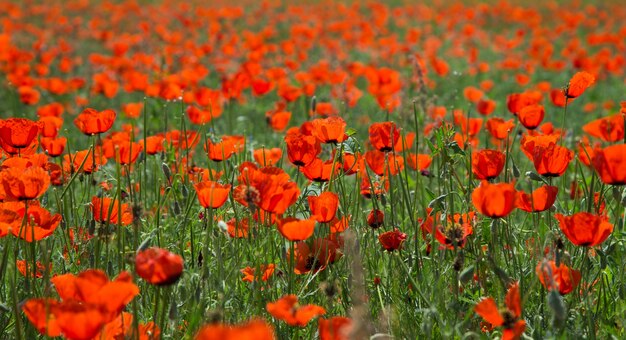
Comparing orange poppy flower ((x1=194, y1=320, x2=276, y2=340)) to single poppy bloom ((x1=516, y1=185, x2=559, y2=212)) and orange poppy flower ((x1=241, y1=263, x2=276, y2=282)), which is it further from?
single poppy bloom ((x1=516, y1=185, x2=559, y2=212))

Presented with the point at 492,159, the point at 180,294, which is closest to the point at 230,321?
the point at 180,294

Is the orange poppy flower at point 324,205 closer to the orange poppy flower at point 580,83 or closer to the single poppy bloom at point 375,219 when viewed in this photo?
the single poppy bloom at point 375,219

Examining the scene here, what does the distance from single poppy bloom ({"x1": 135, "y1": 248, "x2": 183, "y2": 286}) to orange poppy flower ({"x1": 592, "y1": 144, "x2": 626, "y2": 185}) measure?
3.31 feet

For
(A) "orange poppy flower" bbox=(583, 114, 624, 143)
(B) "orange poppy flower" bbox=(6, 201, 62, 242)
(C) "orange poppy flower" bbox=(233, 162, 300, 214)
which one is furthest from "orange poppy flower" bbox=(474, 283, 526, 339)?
(A) "orange poppy flower" bbox=(583, 114, 624, 143)

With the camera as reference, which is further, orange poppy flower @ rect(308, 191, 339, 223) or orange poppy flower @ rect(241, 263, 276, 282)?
orange poppy flower @ rect(241, 263, 276, 282)

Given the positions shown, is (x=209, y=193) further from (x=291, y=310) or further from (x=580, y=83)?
(x=580, y=83)

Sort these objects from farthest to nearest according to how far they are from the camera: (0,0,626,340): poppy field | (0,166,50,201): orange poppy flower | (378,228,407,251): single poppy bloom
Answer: (378,228,407,251): single poppy bloom
(0,166,50,201): orange poppy flower
(0,0,626,340): poppy field

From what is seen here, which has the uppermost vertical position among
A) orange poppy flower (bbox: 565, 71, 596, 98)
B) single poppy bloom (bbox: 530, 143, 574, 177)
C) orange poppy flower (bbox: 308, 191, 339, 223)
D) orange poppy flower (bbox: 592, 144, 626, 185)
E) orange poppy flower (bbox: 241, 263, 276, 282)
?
orange poppy flower (bbox: 565, 71, 596, 98)

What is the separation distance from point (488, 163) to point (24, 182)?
122cm

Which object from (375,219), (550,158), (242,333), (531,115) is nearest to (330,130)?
(375,219)

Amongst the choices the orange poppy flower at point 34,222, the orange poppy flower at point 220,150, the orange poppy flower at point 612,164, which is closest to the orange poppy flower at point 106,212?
the orange poppy flower at point 34,222

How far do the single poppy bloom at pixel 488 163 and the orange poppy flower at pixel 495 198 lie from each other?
33cm

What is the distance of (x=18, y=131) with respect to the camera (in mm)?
2441

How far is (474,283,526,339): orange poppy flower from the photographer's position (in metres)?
1.66
